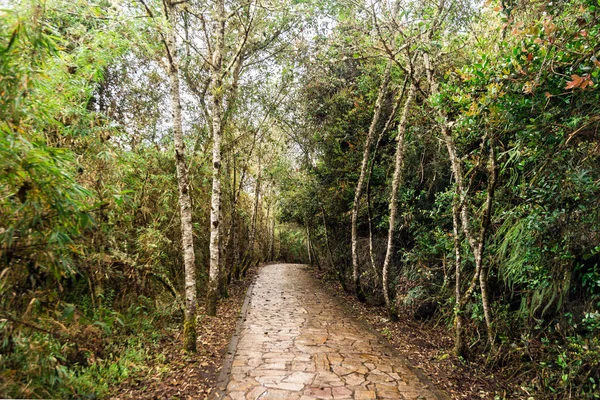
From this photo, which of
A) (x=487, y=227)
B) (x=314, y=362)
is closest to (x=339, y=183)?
(x=487, y=227)

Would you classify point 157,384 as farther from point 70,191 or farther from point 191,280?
point 70,191

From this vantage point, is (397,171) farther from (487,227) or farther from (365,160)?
(487,227)

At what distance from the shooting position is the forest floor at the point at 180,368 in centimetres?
401

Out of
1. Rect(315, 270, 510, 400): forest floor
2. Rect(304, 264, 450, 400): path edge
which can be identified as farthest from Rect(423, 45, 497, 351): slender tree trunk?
Rect(304, 264, 450, 400): path edge

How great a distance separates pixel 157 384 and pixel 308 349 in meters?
2.51

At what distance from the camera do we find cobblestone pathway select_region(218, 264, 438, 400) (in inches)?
164

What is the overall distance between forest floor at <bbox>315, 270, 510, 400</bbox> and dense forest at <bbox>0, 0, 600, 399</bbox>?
159mm

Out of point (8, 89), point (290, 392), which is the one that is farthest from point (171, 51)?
point (290, 392)

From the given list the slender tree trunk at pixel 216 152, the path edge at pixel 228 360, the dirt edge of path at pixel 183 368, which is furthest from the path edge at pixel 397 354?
the slender tree trunk at pixel 216 152

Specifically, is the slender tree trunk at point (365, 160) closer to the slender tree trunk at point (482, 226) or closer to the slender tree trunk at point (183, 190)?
the slender tree trunk at point (482, 226)

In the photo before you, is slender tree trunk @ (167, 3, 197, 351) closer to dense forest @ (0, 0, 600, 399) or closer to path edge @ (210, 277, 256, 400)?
dense forest @ (0, 0, 600, 399)

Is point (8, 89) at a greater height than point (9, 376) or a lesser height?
greater

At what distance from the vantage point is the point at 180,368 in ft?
15.5

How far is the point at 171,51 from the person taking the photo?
521 centimetres
